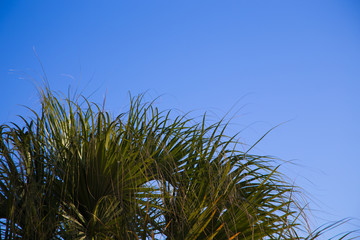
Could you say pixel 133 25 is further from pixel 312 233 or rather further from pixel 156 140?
pixel 312 233

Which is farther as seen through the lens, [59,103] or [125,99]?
[125,99]

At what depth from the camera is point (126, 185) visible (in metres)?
2.19

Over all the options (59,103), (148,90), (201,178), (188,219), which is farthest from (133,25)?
(188,219)

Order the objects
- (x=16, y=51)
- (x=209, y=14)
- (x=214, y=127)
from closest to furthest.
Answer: (x=214, y=127) → (x=16, y=51) → (x=209, y=14)

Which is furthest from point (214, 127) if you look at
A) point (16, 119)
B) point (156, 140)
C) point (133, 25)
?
point (133, 25)

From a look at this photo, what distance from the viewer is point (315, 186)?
8.07ft

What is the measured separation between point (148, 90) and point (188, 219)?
120cm

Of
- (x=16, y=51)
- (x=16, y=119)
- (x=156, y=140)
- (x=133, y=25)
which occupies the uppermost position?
(x=133, y=25)

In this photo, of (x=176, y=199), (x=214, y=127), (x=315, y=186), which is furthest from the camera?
(x=214, y=127)

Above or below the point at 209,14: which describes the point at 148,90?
below

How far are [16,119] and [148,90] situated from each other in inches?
36.0

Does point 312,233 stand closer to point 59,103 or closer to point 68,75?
point 59,103

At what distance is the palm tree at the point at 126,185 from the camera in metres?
1.99

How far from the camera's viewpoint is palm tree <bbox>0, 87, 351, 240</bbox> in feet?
6.54
